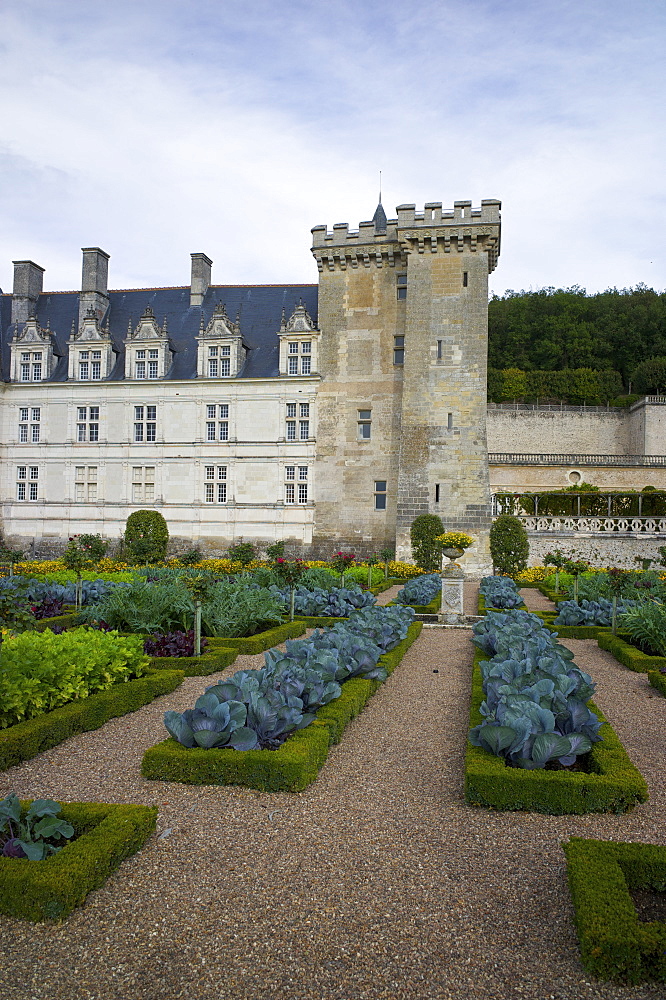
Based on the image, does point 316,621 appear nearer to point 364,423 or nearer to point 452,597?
point 452,597

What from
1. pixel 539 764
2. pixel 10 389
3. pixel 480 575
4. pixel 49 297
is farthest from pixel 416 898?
pixel 49 297

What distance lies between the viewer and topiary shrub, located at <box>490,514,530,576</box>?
2234 centimetres

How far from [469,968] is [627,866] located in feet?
3.05

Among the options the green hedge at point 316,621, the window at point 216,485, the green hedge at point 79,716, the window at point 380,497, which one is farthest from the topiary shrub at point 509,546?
the green hedge at point 79,716

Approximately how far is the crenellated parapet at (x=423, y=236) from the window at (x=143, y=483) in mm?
10344

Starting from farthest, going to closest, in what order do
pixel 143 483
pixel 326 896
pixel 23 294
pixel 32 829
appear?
1. pixel 23 294
2. pixel 143 483
3. pixel 32 829
4. pixel 326 896

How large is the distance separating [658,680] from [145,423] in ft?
77.3

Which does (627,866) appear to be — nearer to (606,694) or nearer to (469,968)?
(469,968)

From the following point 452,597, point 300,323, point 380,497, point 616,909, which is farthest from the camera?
point 300,323

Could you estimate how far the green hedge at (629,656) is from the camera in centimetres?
851

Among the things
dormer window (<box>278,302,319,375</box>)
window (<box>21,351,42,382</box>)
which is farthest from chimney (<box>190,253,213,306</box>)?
window (<box>21,351,42,382</box>)

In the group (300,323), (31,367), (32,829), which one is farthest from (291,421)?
(32,829)

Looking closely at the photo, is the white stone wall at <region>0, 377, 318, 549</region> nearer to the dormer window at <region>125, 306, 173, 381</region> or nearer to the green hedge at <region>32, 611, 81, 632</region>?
the dormer window at <region>125, 306, 173, 381</region>

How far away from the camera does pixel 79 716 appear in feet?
19.5
